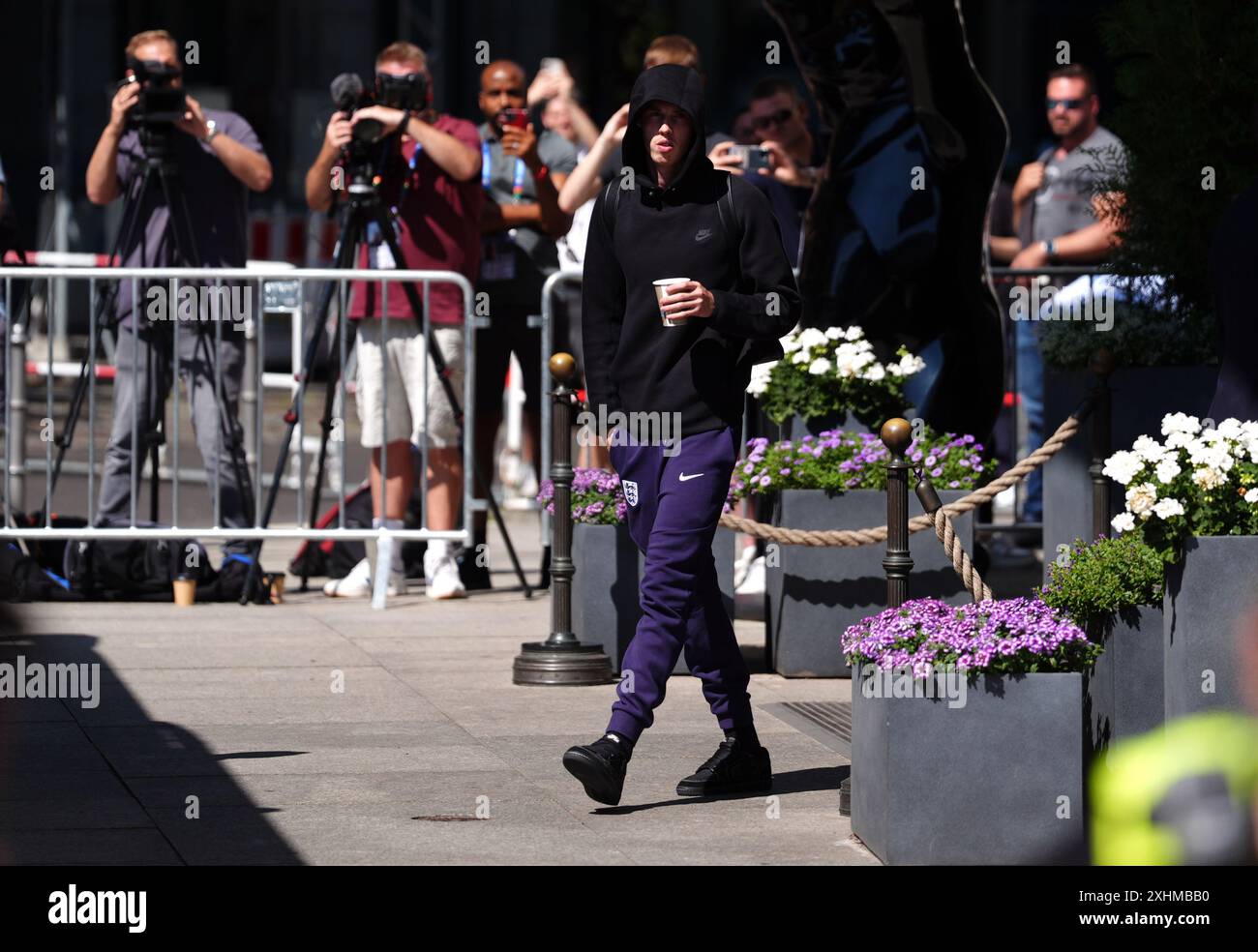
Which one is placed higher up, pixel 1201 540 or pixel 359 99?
pixel 359 99

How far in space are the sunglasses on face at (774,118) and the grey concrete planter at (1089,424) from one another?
264 centimetres

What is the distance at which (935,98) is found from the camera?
1007 centimetres

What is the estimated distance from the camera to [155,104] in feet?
36.4

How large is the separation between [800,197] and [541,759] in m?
5.36

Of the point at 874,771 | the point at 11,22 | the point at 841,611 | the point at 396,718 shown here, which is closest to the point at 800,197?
the point at 841,611

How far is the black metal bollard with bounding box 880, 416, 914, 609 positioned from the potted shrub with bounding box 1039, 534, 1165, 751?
0.46 meters

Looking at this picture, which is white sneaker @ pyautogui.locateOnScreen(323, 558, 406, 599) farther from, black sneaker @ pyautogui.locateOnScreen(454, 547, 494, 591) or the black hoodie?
the black hoodie

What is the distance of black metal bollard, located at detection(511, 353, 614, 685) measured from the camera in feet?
30.0

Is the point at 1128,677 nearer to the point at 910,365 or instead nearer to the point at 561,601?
the point at 561,601

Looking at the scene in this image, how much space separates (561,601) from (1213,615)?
12.1 feet

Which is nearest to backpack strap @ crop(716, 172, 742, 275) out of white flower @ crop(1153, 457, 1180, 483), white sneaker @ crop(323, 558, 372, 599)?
white flower @ crop(1153, 457, 1180, 483)

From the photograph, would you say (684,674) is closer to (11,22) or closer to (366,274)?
(366,274)

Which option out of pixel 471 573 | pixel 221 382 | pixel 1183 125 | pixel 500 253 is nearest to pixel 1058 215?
pixel 500 253

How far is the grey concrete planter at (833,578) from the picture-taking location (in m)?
9.23
